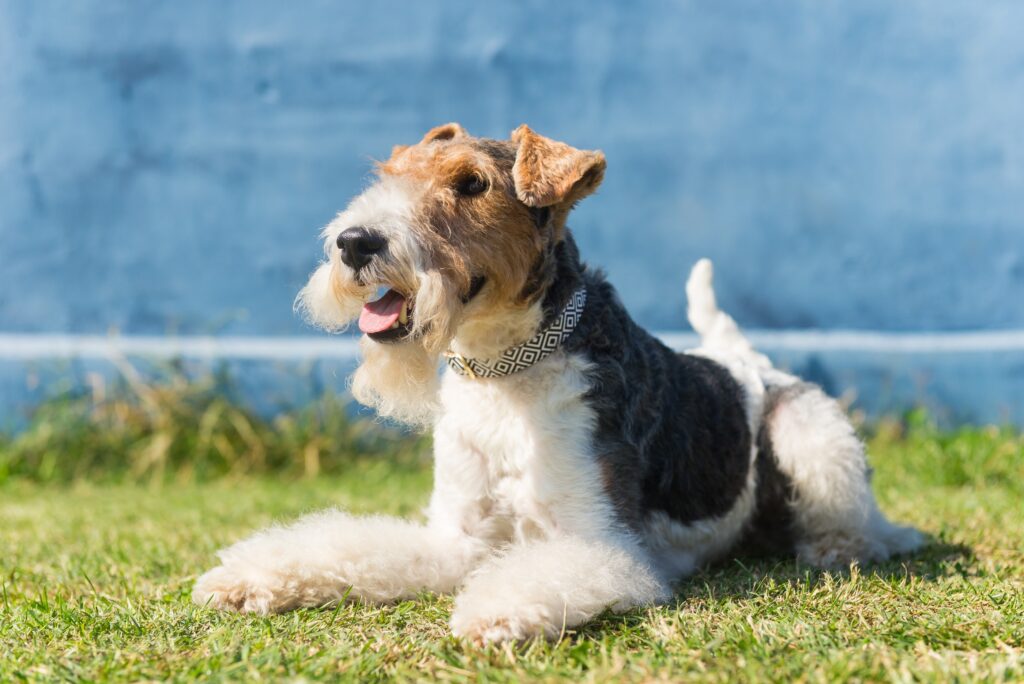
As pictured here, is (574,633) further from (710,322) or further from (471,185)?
(710,322)

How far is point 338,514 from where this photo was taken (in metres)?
3.73

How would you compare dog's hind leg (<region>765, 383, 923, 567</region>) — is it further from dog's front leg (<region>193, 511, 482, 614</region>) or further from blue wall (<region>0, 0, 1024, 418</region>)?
blue wall (<region>0, 0, 1024, 418</region>)

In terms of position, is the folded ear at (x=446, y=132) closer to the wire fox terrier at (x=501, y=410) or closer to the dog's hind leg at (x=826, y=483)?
the wire fox terrier at (x=501, y=410)

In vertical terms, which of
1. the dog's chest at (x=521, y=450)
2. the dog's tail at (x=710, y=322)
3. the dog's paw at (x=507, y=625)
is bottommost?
the dog's paw at (x=507, y=625)

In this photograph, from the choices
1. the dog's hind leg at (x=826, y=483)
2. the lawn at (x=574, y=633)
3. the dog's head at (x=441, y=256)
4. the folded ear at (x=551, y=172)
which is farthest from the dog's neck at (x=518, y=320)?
the dog's hind leg at (x=826, y=483)

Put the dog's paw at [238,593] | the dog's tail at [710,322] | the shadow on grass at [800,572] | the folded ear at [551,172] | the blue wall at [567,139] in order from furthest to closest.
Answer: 1. the blue wall at [567,139]
2. the dog's tail at [710,322]
3. the shadow on grass at [800,572]
4. the folded ear at [551,172]
5. the dog's paw at [238,593]

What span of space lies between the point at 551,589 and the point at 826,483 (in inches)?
64.1

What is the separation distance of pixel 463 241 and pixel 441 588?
47.6 inches

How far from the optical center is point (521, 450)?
3.37 meters

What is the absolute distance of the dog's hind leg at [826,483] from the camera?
4023mm

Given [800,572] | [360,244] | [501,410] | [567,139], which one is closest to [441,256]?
[360,244]

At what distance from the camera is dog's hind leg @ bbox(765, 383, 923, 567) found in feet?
13.2

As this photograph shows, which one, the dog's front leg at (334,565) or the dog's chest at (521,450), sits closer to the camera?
→ the dog's front leg at (334,565)

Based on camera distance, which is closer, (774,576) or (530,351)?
(530,351)
